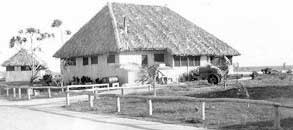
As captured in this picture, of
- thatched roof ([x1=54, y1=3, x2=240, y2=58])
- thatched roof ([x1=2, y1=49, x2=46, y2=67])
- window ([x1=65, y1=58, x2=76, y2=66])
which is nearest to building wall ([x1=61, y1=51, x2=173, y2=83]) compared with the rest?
thatched roof ([x1=54, y1=3, x2=240, y2=58])

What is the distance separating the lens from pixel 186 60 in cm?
3431

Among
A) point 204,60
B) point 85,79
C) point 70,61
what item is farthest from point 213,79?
point 70,61

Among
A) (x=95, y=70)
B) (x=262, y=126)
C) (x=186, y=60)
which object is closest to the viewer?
(x=262, y=126)

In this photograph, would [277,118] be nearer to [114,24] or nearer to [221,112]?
[221,112]

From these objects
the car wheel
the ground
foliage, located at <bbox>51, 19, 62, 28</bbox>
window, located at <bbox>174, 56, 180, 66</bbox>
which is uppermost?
foliage, located at <bbox>51, 19, 62, 28</bbox>

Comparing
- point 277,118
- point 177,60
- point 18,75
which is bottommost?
point 277,118

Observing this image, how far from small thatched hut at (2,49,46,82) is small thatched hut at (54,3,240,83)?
2183 centimetres

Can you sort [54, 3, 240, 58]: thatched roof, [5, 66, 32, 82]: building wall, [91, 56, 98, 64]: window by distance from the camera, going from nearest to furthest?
[54, 3, 240, 58]: thatched roof < [91, 56, 98, 64]: window < [5, 66, 32, 82]: building wall

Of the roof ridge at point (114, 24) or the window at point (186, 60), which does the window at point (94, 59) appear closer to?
the roof ridge at point (114, 24)

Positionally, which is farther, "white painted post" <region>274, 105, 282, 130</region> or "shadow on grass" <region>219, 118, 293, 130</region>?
"shadow on grass" <region>219, 118, 293, 130</region>

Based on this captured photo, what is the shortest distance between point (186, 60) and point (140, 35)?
4.35 metres

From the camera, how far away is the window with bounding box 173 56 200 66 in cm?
3366

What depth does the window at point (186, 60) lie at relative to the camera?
33.7 meters

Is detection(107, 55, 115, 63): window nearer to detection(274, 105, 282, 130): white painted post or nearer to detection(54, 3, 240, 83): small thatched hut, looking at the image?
detection(54, 3, 240, 83): small thatched hut
